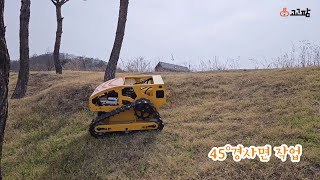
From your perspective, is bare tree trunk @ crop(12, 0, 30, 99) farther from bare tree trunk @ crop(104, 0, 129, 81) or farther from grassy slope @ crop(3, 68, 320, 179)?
bare tree trunk @ crop(104, 0, 129, 81)

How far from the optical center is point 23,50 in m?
10.2

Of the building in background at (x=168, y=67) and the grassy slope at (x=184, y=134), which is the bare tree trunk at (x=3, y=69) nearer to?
the grassy slope at (x=184, y=134)

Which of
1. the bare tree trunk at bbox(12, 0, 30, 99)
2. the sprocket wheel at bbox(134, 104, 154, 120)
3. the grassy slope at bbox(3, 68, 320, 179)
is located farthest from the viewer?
the bare tree trunk at bbox(12, 0, 30, 99)

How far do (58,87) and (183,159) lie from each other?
16.3 ft

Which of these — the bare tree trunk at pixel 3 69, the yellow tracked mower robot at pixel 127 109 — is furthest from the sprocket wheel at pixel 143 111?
the bare tree trunk at pixel 3 69

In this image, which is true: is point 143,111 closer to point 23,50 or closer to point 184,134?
point 184,134

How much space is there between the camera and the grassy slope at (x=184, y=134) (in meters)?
4.89

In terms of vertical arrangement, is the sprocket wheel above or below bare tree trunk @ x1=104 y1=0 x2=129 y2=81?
below

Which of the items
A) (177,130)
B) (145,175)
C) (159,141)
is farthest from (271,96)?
(145,175)

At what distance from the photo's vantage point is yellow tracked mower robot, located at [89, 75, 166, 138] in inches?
230

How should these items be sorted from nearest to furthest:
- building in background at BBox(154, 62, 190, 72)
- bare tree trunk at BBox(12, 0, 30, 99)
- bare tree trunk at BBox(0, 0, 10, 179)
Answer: bare tree trunk at BBox(0, 0, 10, 179), bare tree trunk at BBox(12, 0, 30, 99), building in background at BBox(154, 62, 190, 72)

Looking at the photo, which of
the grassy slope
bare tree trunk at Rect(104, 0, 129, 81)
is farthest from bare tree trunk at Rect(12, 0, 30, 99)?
bare tree trunk at Rect(104, 0, 129, 81)

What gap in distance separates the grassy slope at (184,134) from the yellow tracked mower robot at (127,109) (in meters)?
0.17

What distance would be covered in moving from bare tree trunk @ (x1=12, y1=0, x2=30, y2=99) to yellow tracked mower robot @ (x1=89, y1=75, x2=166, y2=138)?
482cm
